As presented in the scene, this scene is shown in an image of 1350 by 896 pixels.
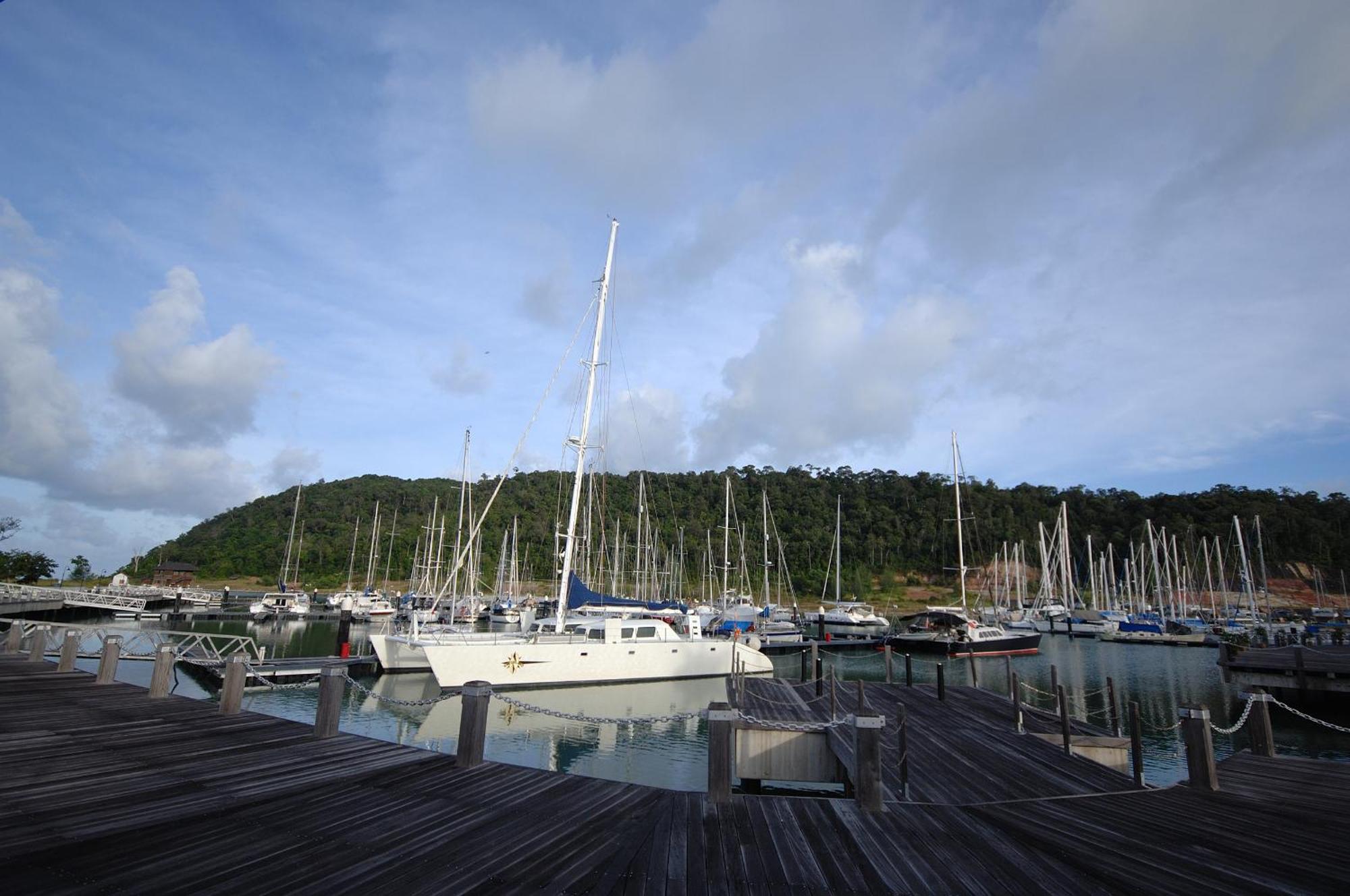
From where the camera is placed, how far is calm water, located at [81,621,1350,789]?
58.7ft

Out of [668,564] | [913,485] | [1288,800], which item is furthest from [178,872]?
[913,485]

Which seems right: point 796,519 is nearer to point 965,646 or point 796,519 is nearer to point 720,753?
point 965,646

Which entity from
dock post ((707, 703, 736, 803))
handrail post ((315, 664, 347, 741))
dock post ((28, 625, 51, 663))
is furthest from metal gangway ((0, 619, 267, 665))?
dock post ((707, 703, 736, 803))

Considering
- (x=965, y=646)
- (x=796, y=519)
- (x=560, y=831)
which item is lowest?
(x=965, y=646)

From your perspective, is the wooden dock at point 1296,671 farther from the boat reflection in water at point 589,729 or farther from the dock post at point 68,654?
the dock post at point 68,654

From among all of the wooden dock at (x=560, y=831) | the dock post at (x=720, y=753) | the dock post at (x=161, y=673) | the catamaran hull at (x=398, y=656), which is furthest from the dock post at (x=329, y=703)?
the catamaran hull at (x=398, y=656)

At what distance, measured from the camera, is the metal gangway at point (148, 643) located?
2428 cm

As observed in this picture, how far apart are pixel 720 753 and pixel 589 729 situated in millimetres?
15064

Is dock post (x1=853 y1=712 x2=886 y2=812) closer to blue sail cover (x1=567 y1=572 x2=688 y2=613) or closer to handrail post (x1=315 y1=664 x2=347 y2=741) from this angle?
handrail post (x1=315 y1=664 x2=347 y2=741)

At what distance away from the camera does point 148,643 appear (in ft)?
125

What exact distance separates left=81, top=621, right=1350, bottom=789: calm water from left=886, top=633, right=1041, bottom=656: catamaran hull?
2.68 meters

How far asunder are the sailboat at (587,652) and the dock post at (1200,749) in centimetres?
1525

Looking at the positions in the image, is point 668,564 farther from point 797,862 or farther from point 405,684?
point 797,862

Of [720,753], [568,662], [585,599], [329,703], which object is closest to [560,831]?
[720,753]
